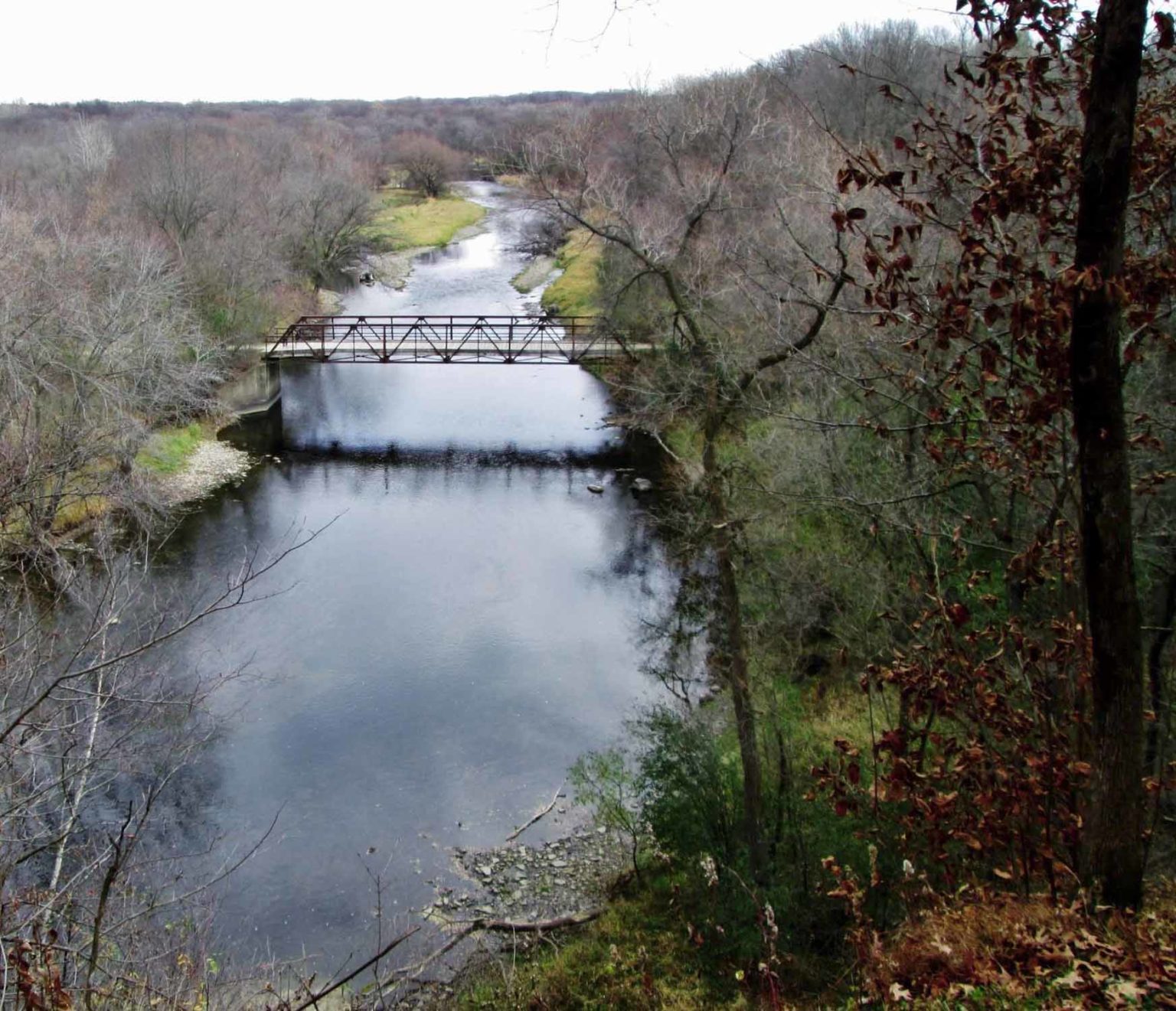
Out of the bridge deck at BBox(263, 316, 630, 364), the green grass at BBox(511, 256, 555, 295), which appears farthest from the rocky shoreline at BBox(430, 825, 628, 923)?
the green grass at BBox(511, 256, 555, 295)

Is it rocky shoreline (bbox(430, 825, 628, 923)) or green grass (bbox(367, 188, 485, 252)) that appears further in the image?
green grass (bbox(367, 188, 485, 252))

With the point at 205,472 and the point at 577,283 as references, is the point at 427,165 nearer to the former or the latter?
the point at 577,283

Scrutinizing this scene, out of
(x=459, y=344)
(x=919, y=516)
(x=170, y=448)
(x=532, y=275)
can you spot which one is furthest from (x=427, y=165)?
(x=919, y=516)

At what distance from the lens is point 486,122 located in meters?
97.4

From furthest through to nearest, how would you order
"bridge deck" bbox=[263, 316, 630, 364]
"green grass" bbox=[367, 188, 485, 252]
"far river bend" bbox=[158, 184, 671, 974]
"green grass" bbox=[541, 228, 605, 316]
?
"green grass" bbox=[367, 188, 485, 252], "green grass" bbox=[541, 228, 605, 316], "bridge deck" bbox=[263, 316, 630, 364], "far river bend" bbox=[158, 184, 671, 974]

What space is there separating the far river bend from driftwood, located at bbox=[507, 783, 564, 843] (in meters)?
0.13

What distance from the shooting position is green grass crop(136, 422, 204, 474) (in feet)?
76.2

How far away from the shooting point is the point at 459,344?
31.1 meters

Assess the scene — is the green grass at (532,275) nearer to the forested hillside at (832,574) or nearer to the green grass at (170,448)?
the forested hillside at (832,574)

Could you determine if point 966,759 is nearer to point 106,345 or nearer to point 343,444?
point 106,345

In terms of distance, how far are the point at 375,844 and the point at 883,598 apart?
6677 mm

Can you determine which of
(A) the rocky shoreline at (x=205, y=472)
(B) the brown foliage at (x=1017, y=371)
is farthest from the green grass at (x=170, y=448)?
(B) the brown foliage at (x=1017, y=371)

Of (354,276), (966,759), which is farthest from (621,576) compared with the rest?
(354,276)

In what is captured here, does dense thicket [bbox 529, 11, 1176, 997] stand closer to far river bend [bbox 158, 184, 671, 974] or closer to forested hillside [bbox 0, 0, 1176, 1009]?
forested hillside [bbox 0, 0, 1176, 1009]
